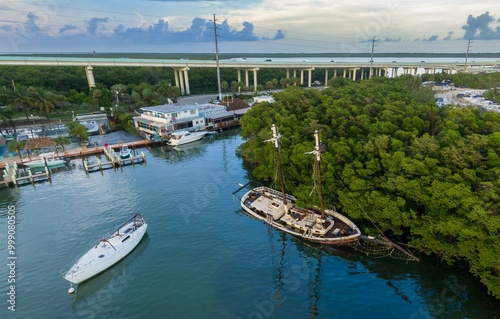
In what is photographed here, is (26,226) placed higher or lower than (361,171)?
lower

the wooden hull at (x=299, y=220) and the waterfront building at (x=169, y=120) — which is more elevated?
the waterfront building at (x=169, y=120)

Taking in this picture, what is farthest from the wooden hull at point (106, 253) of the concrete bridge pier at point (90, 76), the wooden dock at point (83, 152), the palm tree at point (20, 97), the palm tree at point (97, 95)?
the concrete bridge pier at point (90, 76)

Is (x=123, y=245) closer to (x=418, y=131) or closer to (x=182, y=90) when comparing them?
(x=418, y=131)

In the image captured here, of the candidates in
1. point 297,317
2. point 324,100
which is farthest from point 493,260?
point 324,100

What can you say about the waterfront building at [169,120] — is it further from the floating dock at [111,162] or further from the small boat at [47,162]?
the small boat at [47,162]

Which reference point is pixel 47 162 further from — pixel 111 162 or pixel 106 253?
pixel 106 253
